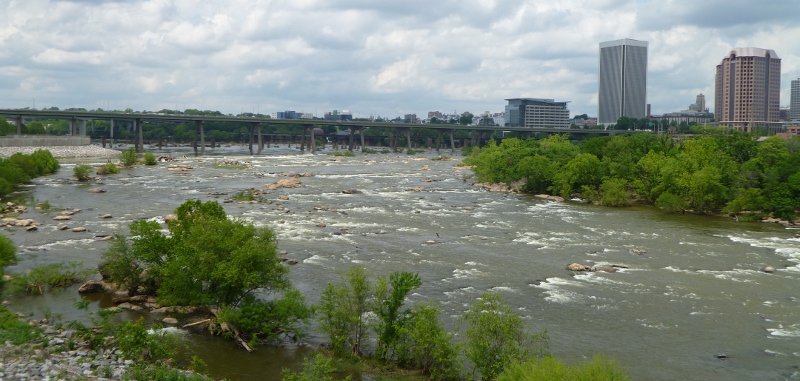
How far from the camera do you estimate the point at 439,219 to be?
1820 inches

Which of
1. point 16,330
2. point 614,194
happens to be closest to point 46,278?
point 16,330

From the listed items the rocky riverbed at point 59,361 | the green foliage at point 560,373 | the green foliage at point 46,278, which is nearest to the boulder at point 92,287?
the green foliage at point 46,278

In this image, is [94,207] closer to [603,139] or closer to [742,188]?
[742,188]

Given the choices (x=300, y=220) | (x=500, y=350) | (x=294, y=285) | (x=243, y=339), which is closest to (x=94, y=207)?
(x=300, y=220)

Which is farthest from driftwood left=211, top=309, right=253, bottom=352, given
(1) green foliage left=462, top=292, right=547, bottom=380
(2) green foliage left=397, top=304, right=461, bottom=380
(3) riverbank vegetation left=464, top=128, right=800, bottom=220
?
(3) riverbank vegetation left=464, top=128, right=800, bottom=220

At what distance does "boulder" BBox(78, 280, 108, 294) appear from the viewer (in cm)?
2570

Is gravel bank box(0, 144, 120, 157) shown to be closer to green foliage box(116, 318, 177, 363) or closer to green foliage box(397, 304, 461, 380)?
green foliage box(116, 318, 177, 363)

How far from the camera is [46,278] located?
26281 mm

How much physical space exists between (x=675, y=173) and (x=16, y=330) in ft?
158

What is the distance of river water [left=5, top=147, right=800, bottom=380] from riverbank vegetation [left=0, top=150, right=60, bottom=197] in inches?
93.0

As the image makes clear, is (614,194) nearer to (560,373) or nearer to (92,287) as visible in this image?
(92,287)

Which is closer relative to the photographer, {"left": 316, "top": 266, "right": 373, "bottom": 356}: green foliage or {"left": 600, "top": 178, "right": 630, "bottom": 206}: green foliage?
{"left": 316, "top": 266, "right": 373, "bottom": 356}: green foliage

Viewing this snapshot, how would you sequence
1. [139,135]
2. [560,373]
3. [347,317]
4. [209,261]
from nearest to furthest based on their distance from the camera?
[560,373]
[347,317]
[209,261]
[139,135]

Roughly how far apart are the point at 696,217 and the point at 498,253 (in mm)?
21951
